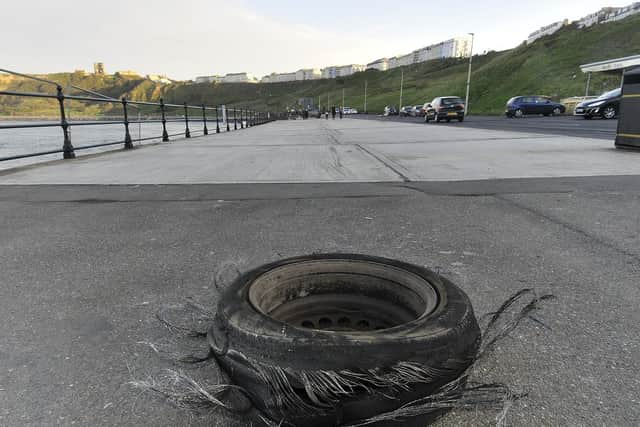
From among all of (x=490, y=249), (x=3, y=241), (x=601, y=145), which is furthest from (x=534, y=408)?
(x=601, y=145)

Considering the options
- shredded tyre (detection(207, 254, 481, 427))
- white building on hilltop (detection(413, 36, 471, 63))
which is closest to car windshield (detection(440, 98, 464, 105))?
shredded tyre (detection(207, 254, 481, 427))

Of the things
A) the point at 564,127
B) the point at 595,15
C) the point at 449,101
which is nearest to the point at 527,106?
the point at 449,101

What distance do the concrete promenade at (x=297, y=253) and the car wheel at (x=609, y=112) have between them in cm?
1979

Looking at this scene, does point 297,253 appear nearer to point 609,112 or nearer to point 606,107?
point 606,107

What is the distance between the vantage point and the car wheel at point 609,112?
74.5 ft

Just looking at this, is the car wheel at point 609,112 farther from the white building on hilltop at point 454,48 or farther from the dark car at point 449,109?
the white building on hilltop at point 454,48

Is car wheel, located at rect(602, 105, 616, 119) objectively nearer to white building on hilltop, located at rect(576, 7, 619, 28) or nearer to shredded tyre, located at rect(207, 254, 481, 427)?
shredded tyre, located at rect(207, 254, 481, 427)

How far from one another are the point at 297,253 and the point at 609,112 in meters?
26.2

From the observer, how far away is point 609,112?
23.0 m

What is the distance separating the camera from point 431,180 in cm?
560

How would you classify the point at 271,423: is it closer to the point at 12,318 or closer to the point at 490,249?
the point at 12,318

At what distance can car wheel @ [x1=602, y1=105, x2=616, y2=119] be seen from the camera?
22.7 metres

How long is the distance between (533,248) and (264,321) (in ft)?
7.93

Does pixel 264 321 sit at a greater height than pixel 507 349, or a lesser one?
greater
